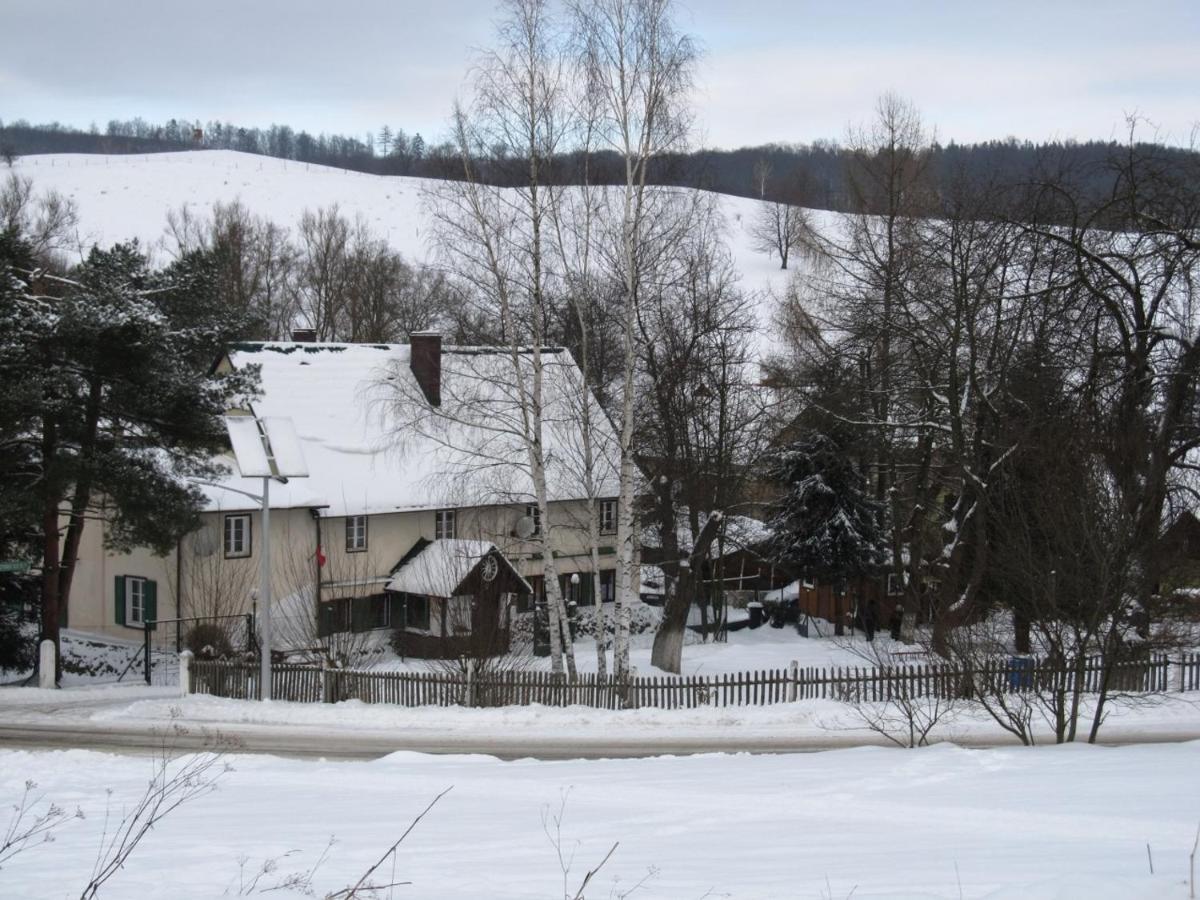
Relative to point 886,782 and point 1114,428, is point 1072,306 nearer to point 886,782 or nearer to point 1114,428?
point 1114,428

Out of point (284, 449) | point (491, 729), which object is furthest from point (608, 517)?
point (491, 729)

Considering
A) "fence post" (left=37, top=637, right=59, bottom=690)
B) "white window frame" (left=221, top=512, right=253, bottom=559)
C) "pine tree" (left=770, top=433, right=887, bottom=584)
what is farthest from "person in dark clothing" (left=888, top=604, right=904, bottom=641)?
"fence post" (left=37, top=637, right=59, bottom=690)

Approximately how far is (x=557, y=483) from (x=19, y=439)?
15.6 m

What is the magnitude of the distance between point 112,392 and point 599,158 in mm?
11981

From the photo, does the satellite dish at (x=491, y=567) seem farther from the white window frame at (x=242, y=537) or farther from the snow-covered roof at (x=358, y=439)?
the white window frame at (x=242, y=537)

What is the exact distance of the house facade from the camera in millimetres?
31969

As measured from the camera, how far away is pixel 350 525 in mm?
34844

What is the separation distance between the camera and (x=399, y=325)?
66.7 meters

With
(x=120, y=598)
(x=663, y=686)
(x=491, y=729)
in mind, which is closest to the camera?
(x=491, y=729)

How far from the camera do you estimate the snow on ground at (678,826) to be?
7816 mm

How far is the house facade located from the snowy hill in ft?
164

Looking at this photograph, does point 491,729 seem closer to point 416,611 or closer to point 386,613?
point 416,611

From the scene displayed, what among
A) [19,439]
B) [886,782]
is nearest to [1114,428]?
[886,782]

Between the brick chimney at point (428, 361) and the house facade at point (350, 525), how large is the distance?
0.19 ft
